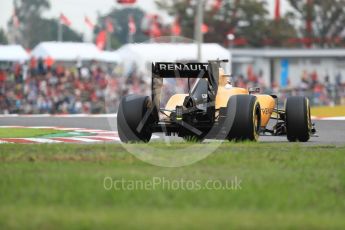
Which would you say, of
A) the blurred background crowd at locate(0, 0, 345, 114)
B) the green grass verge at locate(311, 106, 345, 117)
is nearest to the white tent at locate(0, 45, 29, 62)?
the blurred background crowd at locate(0, 0, 345, 114)

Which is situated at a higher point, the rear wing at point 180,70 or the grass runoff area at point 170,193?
the rear wing at point 180,70

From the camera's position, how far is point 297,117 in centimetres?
1681

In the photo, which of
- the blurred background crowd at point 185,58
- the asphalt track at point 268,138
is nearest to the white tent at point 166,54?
the blurred background crowd at point 185,58

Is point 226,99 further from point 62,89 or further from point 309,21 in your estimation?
point 309,21

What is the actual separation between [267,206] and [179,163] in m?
3.44

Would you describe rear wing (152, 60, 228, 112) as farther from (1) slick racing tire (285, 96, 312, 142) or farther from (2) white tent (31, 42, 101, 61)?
(2) white tent (31, 42, 101, 61)

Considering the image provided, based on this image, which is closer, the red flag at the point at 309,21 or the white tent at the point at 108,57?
the white tent at the point at 108,57

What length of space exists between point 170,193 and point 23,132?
12675mm

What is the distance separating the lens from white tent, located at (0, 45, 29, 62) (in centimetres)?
3997

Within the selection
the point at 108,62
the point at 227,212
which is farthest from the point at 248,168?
the point at 108,62

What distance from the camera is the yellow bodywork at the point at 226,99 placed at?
649 inches

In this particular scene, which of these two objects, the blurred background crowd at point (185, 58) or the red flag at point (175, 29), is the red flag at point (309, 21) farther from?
the red flag at point (175, 29)

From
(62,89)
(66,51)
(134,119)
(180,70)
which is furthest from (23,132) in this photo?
(66,51)

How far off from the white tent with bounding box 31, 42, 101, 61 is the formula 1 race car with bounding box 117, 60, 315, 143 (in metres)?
25.7
